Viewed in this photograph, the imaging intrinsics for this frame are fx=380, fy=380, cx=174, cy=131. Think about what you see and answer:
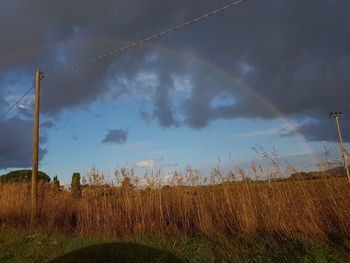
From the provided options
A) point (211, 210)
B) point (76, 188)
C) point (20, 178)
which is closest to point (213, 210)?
point (211, 210)

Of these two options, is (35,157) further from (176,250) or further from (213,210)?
(176,250)

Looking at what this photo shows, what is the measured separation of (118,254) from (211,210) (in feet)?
8.47

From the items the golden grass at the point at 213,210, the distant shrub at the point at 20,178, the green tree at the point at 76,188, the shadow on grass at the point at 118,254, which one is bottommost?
the shadow on grass at the point at 118,254

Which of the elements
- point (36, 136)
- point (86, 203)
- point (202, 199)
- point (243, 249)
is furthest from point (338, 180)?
point (36, 136)

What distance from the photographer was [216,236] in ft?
26.3

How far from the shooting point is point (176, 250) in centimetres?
708

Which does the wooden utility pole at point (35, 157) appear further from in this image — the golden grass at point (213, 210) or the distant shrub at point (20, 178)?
the distant shrub at point (20, 178)

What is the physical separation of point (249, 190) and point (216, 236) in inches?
51.8

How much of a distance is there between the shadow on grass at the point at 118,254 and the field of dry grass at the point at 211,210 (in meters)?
1.59

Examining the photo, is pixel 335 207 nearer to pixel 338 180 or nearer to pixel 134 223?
pixel 338 180

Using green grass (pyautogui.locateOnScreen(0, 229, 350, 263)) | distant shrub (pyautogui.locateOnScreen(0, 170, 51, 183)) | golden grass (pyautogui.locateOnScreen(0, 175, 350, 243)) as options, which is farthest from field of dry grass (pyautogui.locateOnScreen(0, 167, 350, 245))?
distant shrub (pyautogui.locateOnScreen(0, 170, 51, 183))

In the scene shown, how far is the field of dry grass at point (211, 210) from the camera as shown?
23.1ft

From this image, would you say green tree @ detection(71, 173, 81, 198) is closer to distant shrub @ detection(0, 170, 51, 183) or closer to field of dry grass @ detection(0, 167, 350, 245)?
field of dry grass @ detection(0, 167, 350, 245)

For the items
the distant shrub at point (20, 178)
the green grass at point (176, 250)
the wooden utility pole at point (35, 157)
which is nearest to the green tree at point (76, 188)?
the wooden utility pole at point (35, 157)
